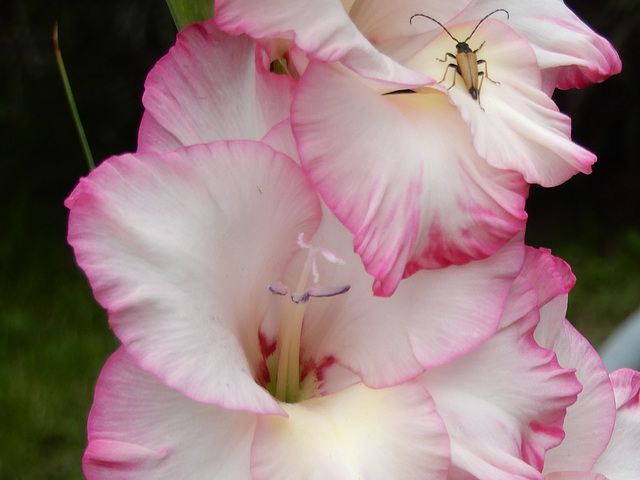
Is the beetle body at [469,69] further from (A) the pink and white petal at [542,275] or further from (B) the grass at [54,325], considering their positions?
(B) the grass at [54,325]

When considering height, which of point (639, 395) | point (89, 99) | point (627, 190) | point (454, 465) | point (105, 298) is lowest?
point (627, 190)

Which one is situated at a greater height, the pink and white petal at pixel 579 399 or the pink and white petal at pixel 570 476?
the pink and white petal at pixel 579 399

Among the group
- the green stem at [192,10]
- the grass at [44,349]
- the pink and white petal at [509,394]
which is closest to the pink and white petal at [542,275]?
the pink and white petal at [509,394]

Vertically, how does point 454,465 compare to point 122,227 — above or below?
below

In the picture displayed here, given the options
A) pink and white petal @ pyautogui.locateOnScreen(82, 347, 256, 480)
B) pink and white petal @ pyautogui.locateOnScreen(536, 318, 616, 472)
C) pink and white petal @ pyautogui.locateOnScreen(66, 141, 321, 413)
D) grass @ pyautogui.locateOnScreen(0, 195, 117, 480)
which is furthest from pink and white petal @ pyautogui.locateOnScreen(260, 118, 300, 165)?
grass @ pyautogui.locateOnScreen(0, 195, 117, 480)

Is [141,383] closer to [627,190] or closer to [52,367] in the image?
[52,367]

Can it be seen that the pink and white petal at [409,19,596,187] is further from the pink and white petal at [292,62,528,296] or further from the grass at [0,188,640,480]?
the grass at [0,188,640,480]

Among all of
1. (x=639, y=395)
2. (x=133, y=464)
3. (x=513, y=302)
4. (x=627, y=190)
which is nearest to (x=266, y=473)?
(x=133, y=464)
